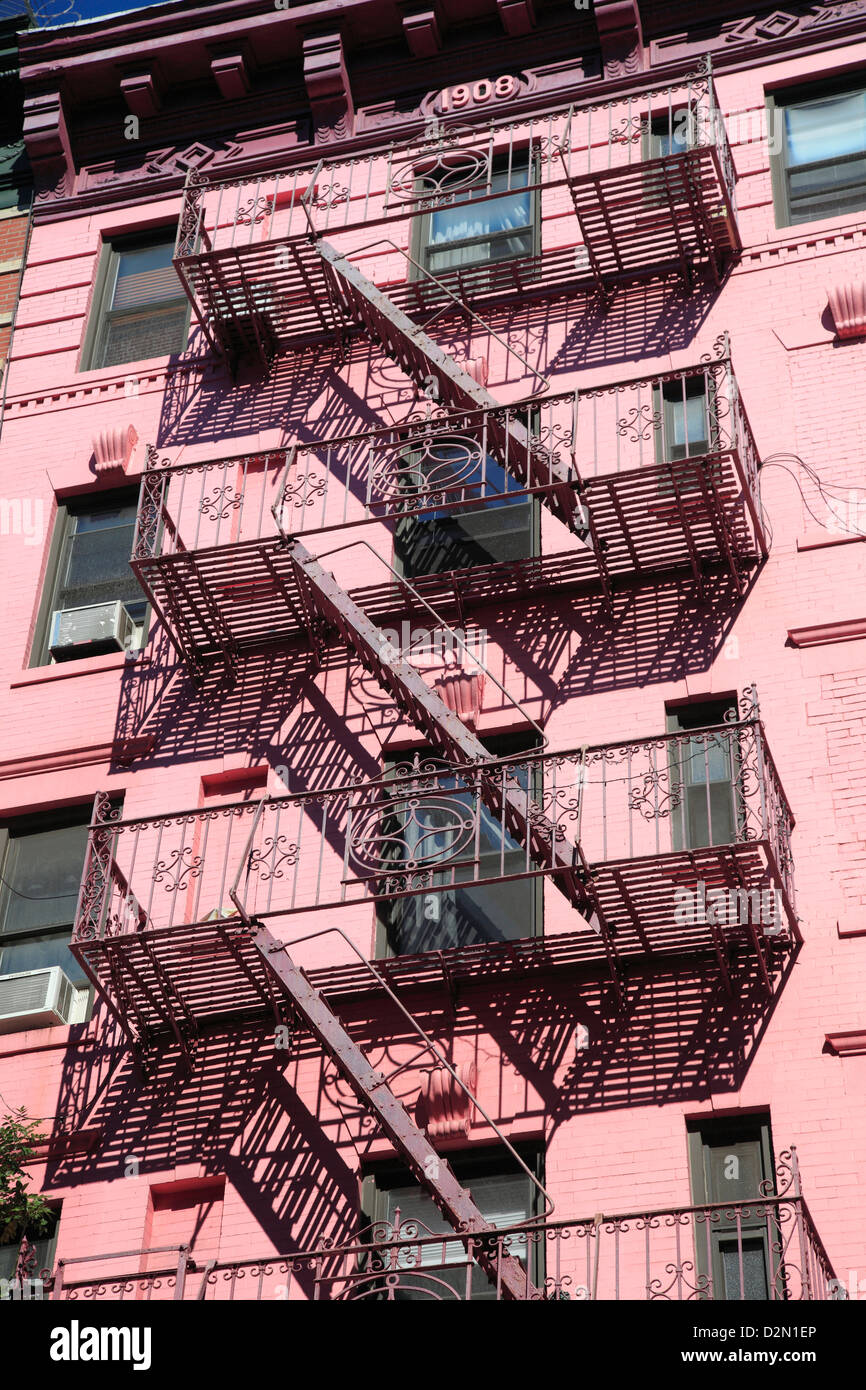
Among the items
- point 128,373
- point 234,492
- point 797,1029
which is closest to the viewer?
point 797,1029

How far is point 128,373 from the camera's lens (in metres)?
19.4

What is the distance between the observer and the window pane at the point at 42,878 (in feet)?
52.6

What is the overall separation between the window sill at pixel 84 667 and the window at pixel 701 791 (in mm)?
4845

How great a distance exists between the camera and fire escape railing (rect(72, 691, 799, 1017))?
13672mm

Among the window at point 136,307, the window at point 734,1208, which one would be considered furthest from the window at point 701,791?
the window at point 136,307

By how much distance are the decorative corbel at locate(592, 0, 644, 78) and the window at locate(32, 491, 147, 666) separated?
6.45 meters

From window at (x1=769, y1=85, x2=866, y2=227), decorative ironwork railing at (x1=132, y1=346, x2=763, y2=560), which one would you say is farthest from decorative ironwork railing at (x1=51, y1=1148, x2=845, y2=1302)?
window at (x1=769, y1=85, x2=866, y2=227)

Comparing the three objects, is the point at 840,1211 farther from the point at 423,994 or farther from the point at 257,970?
the point at 257,970

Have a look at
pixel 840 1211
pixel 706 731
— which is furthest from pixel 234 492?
pixel 840 1211

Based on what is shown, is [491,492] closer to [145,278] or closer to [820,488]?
[820,488]

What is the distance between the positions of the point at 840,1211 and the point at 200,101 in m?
13.9

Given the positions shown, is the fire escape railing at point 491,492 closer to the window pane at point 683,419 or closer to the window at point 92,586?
the window pane at point 683,419

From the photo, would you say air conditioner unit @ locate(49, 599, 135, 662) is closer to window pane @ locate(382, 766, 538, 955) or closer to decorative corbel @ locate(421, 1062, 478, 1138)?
window pane @ locate(382, 766, 538, 955)

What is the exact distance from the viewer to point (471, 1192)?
13.7 meters
